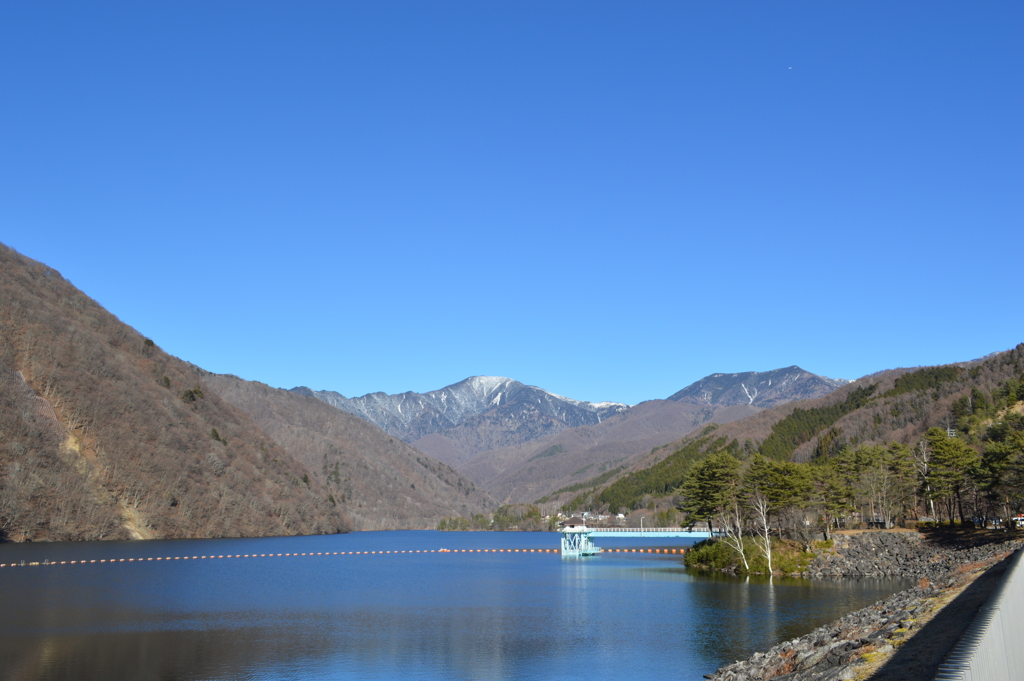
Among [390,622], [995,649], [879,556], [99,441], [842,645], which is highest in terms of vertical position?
[99,441]

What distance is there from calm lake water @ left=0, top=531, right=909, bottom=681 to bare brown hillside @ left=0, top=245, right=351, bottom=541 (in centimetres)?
3826

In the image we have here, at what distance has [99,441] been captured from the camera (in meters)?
138

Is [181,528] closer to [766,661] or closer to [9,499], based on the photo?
[9,499]

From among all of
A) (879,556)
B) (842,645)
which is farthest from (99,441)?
(842,645)

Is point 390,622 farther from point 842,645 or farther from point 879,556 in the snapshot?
point 879,556

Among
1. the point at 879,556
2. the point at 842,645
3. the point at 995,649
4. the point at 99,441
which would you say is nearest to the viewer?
the point at 995,649

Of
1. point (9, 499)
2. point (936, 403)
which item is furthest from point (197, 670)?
point (936, 403)

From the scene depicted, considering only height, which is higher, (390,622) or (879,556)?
(879,556)

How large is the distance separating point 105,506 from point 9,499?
63.0 feet

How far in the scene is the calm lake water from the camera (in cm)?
3444

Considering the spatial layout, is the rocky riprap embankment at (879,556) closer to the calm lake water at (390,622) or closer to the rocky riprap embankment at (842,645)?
the calm lake water at (390,622)

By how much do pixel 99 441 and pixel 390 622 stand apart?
110836 mm

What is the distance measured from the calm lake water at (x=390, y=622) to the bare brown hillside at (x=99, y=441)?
38.3m

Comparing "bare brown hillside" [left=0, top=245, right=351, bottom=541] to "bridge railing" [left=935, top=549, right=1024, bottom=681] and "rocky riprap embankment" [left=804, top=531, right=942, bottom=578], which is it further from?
"bridge railing" [left=935, top=549, right=1024, bottom=681]
